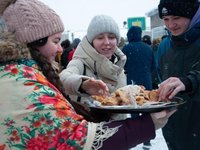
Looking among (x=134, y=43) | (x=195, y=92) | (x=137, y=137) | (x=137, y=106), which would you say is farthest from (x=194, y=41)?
(x=134, y=43)

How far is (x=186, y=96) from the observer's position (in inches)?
78.4

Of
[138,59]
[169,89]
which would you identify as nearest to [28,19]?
[169,89]

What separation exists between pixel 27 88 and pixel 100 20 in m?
1.38

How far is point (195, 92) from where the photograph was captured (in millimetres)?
1807

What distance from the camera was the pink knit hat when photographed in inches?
53.7

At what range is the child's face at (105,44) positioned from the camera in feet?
8.11

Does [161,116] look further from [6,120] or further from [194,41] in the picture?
[194,41]

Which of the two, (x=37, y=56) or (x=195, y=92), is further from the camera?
(x=195, y=92)

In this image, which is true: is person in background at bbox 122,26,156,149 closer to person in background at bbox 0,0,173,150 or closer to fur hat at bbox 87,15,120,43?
fur hat at bbox 87,15,120,43

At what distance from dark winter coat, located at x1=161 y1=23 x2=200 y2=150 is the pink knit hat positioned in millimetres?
905

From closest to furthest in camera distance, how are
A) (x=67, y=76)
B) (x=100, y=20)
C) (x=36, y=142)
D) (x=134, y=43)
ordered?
1. (x=36, y=142)
2. (x=67, y=76)
3. (x=100, y=20)
4. (x=134, y=43)

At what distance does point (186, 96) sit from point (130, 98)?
0.57 meters

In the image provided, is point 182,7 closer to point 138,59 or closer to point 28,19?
point 28,19

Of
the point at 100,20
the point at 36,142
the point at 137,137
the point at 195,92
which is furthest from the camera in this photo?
the point at 100,20
